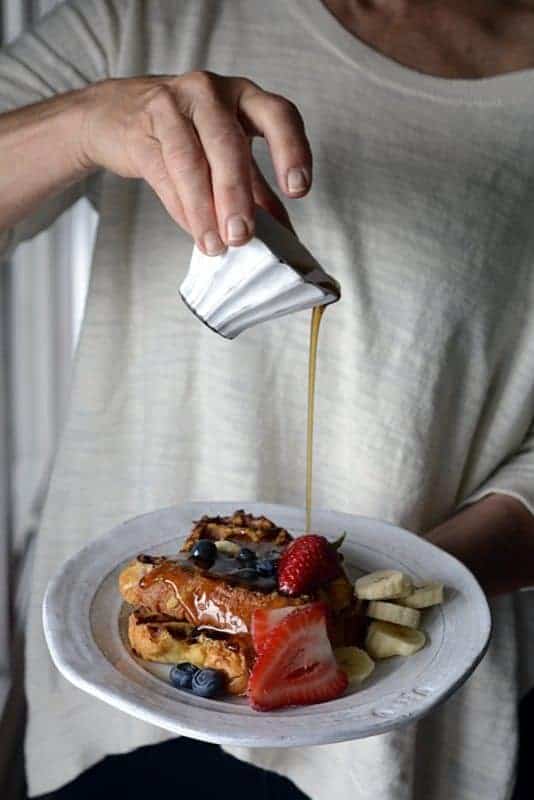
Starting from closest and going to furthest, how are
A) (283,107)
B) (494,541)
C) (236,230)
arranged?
(236,230) < (283,107) < (494,541)

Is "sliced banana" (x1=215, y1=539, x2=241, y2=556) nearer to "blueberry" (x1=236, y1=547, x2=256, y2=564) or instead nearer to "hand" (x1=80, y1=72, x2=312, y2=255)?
"blueberry" (x1=236, y1=547, x2=256, y2=564)

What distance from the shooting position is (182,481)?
1.34m

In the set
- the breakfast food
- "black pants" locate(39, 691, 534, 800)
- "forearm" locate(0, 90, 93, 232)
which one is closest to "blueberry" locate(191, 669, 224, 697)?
the breakfast food

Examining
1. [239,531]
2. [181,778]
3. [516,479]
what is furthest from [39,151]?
[181,778]

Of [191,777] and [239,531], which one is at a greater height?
[239,531]

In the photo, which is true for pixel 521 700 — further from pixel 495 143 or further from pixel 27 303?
pixel 27 303

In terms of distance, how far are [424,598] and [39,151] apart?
595 millimetres

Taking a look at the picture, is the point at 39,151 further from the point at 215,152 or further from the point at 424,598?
the point at 424,598

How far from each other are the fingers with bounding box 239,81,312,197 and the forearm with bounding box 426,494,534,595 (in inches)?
19.5

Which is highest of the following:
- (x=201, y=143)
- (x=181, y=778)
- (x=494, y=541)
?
(x=201, y=143)

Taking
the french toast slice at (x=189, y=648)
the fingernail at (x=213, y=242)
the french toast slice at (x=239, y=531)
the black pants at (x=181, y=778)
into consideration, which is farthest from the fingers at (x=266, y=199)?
the black pants at (x=181, y=778)

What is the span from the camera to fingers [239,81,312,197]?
93cm

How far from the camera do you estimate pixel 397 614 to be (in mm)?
1032

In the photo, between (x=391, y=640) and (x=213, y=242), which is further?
(x=391, y=640)
